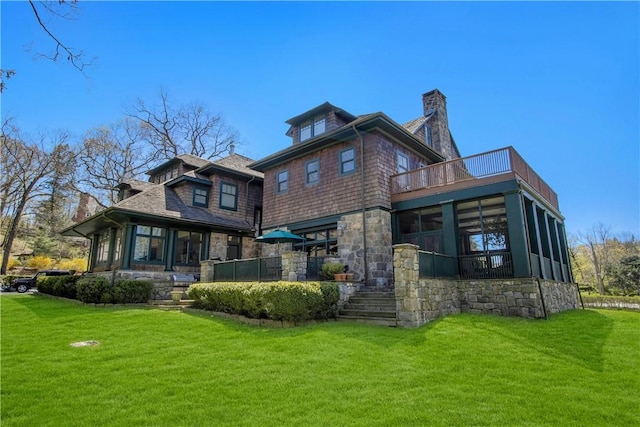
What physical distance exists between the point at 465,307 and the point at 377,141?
653 cm

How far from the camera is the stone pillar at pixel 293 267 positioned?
11.0 metres

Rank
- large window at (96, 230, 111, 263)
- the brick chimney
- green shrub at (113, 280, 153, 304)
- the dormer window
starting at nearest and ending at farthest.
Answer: green shrub at (113, 280, 153, 304)
the dormer window
the brick chimney
large window at (96, 230, 111, 263)

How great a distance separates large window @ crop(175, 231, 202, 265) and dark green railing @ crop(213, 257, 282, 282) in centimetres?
401

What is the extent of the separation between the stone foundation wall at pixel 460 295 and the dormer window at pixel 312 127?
26.6 ft

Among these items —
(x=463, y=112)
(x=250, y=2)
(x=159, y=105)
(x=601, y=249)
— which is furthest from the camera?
(x=601, y=249)

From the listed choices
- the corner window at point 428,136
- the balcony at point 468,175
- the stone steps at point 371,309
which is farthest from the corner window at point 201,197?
the corner window at point 428,136

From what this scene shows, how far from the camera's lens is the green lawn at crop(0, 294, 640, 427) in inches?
157

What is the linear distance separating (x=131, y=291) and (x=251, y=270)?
4.52 metres

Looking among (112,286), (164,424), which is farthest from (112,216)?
(164,424)

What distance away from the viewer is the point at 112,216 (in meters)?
15.5

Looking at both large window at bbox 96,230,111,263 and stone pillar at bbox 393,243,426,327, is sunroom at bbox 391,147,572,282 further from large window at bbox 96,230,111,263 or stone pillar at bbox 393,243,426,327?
large window at bbox 96,230,111,263

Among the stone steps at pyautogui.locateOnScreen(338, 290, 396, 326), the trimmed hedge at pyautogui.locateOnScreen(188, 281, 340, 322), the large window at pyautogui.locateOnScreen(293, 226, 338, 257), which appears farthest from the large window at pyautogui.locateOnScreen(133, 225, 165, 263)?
the stone steps at pyautogui.locateOnScreen(338, 290, 396, 326)

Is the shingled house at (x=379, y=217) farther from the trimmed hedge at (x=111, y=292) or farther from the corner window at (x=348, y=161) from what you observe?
the trimmed hedge at (x=111, y=292)

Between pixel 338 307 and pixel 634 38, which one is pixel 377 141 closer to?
pixel 338 307
